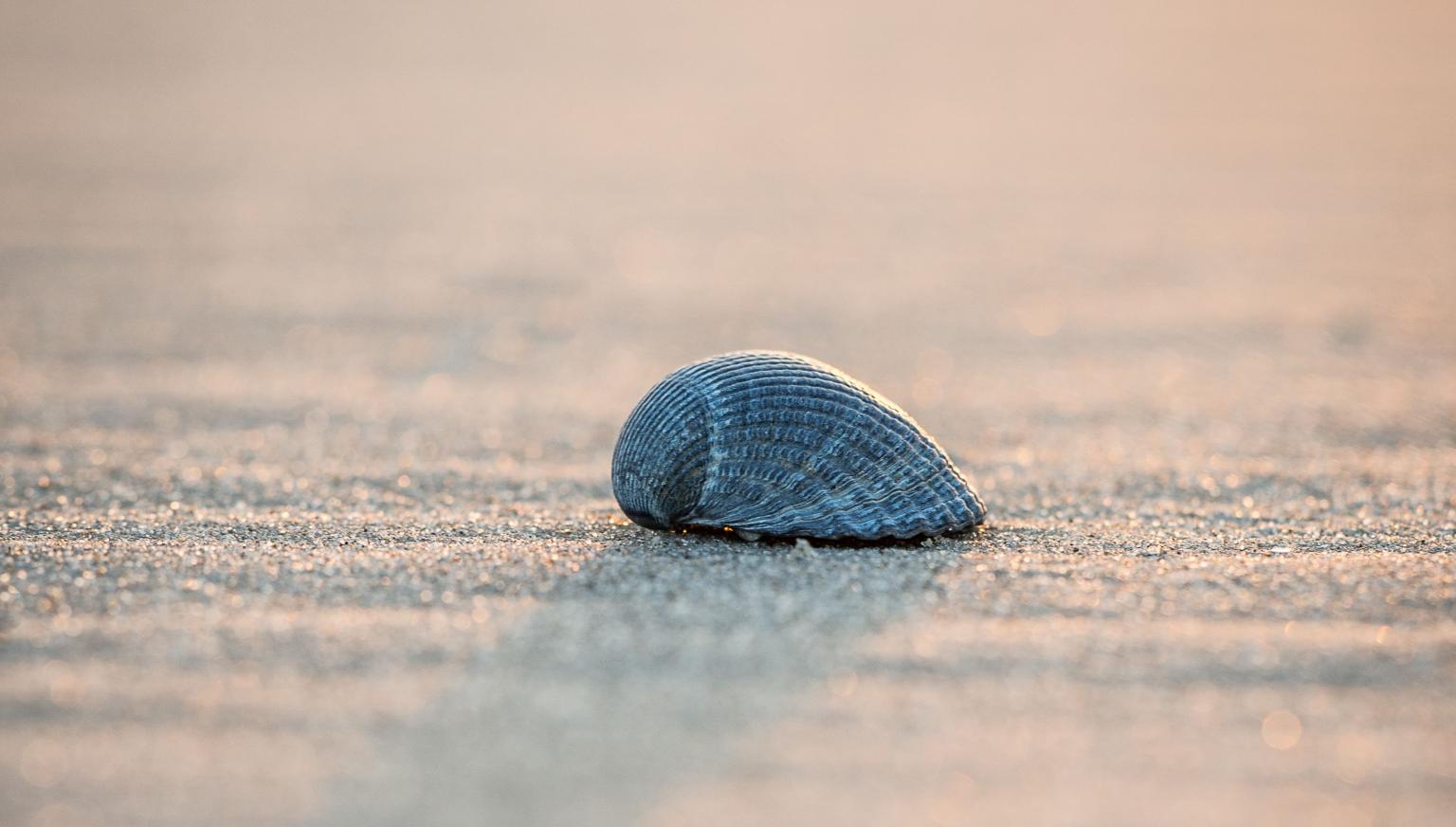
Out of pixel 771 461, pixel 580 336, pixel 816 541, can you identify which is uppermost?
pixel 580 336

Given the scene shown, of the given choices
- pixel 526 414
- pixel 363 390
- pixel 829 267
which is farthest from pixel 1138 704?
pixel 829 267

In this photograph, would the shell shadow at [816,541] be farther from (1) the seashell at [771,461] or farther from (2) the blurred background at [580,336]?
(2) the blurred background at [580,336]

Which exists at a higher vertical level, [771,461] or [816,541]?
[771,461]

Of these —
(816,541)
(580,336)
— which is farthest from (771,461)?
(580,336)

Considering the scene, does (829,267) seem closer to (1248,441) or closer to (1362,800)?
(1248,441)

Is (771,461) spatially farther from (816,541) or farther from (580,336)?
(580,336)
